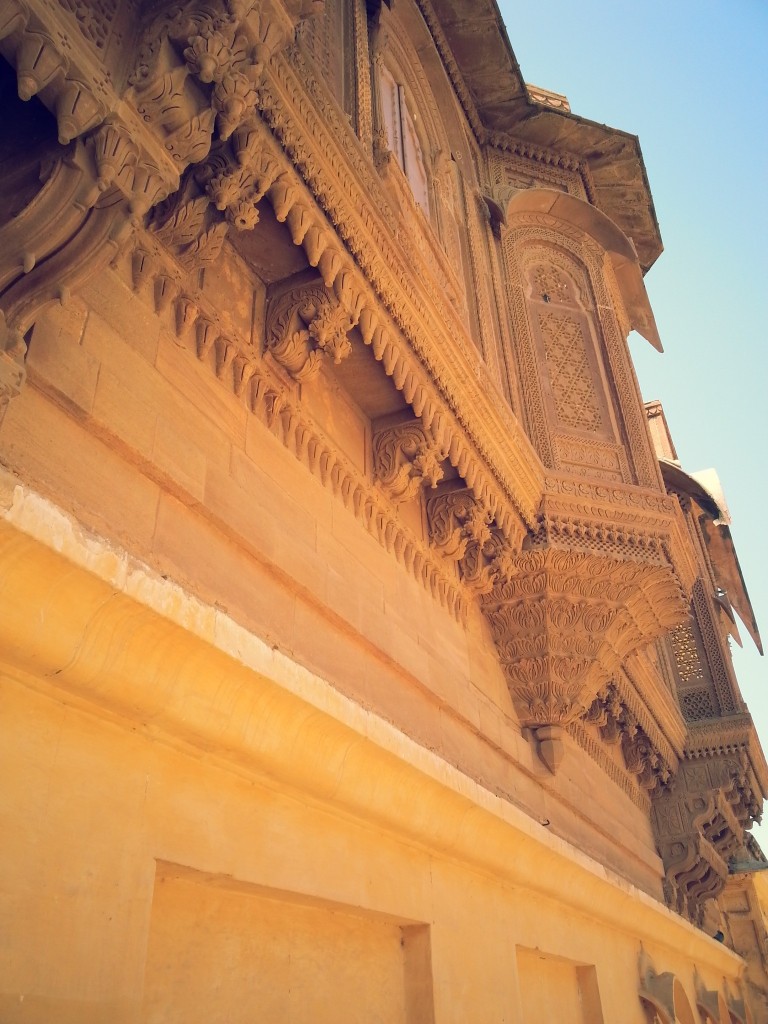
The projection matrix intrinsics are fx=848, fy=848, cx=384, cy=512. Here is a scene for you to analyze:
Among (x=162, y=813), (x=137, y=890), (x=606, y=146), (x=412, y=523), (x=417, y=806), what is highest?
(x=606, y=146)

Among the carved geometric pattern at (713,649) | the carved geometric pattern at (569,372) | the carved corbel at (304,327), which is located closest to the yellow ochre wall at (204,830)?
the carved corbel at (304,327)

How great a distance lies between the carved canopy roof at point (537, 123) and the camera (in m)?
5.92

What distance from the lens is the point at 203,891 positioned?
2.04 meters

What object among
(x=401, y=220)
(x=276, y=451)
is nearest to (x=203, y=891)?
(x=276, y=451)

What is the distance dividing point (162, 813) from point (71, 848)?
269mm

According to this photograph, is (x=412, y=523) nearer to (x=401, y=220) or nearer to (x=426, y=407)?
(x=426, y=407)

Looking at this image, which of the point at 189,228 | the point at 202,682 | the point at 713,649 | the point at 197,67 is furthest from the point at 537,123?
the point at 713,649

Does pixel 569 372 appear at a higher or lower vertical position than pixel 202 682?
higher

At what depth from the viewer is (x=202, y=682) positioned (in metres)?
1.88

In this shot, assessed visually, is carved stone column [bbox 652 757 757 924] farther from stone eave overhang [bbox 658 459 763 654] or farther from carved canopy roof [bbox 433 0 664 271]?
carved canopy roof [bbox 433 0 664 271]

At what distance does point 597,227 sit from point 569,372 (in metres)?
1.55

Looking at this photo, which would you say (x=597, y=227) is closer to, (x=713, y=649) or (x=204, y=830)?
(x=713, y=649)

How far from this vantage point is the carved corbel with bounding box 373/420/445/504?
11.6ft

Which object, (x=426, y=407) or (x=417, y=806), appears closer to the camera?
(x=417, y=806)
